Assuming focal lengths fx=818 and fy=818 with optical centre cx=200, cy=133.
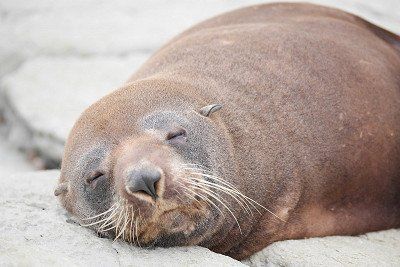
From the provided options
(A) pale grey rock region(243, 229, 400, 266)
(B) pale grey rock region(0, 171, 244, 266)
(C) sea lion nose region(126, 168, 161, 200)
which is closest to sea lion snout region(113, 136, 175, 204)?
(C) sea lion nose region(126, 168, 161, 200)

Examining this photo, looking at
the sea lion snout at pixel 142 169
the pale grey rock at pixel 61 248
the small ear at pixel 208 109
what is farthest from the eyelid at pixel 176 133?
the pale grey rock at pixel 61 248

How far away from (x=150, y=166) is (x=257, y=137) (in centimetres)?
100

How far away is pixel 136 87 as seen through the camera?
4.44 metres

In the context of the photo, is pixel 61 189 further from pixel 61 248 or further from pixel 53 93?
pixel 53 93

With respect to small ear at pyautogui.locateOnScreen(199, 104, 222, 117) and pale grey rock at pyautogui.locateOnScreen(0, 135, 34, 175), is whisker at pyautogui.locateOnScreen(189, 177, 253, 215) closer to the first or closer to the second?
small ear at pyautogui.locateOnScreen(199, 104, 222, 117)

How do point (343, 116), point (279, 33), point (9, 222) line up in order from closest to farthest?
point (9, 222)
point (343, 116)
point (279, 33)

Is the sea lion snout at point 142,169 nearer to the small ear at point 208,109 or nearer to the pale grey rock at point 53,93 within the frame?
the small ear at point 208,109

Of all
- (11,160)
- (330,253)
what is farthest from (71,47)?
(330,253)

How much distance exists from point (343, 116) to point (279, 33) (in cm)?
80

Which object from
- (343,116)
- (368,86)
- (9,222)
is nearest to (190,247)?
(9,222)

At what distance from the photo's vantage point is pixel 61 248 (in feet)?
12.5

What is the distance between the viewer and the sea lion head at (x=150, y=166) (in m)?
3.77

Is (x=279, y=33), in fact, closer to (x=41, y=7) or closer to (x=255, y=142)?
(x=255, y=142)

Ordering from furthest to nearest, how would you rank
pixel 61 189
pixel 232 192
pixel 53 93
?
1. pixel 53 93
2. pixel 61 189
3. pixel 232 192
